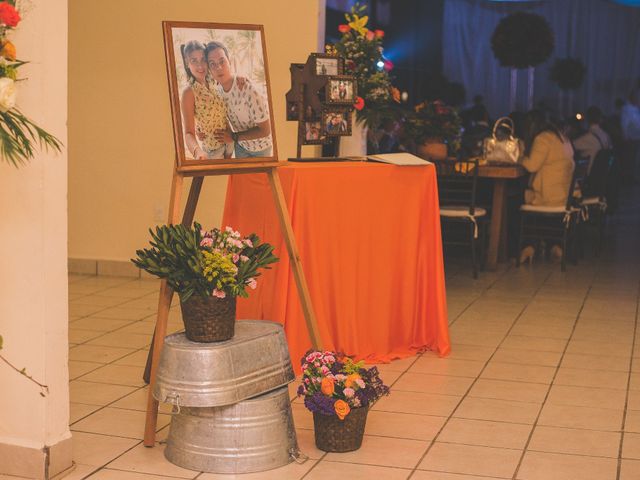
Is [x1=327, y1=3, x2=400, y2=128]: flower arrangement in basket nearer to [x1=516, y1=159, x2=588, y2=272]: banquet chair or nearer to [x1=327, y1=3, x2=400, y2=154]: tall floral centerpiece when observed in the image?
[x1=327, y1=3, x2=400, y2=154]: tall floral centerpiece

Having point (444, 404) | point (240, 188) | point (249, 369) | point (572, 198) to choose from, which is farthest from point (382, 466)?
point (572, 198)

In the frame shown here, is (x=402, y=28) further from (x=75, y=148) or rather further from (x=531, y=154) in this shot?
(x=75, y=148)

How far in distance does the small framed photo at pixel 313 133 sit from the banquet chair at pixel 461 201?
3007mm

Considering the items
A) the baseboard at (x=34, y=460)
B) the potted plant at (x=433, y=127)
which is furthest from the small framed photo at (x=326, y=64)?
the potted plant at (x=433, y=127)

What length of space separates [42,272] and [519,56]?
9064 millimetres

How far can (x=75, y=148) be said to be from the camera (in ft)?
24.5

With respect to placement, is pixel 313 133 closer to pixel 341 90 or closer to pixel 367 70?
pixel 341 90

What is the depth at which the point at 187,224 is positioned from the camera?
4.20m

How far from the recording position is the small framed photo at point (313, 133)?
4.89 meters

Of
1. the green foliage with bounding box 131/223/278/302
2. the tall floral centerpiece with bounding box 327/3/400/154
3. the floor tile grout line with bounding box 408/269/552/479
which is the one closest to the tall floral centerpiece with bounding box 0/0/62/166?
the green foliage with bounding box 131/223/278/302

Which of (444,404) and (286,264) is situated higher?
(286,264)

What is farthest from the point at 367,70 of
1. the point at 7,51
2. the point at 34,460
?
the point at 7,51

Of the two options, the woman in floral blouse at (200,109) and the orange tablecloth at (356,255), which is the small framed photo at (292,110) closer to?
the orange tablecloth at (356,255)

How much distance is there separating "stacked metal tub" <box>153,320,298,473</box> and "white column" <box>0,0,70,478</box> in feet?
1.25
